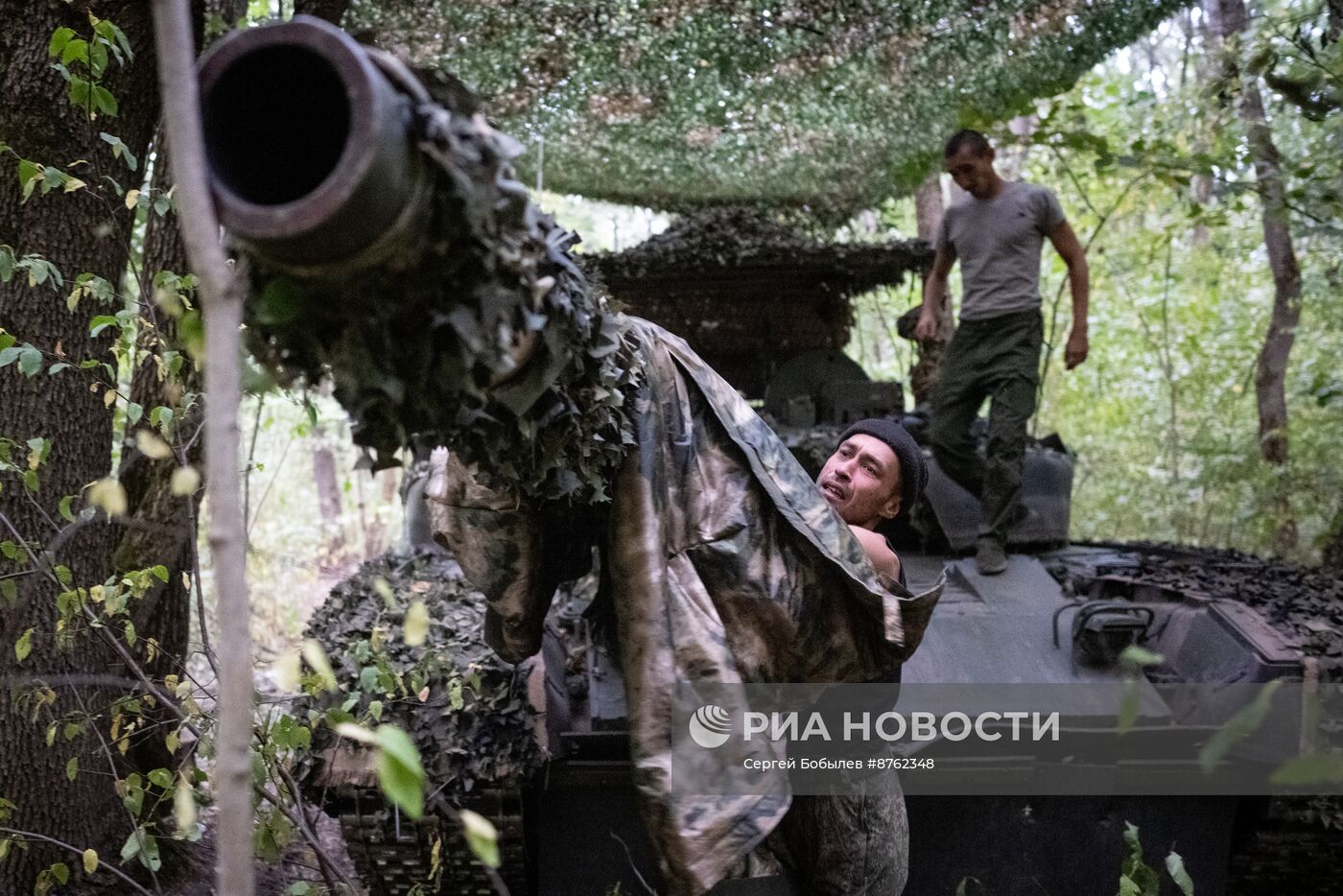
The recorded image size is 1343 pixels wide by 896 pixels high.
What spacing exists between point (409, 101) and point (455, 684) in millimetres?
2340

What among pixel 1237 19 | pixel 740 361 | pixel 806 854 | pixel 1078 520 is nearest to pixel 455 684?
pixel 806 854

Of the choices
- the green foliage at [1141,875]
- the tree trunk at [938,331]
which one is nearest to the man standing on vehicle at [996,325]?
the tree trunk at [938,331]

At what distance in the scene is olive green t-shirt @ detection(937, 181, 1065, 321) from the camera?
16.0ft

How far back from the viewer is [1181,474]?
11.7 metres

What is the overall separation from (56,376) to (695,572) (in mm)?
2132

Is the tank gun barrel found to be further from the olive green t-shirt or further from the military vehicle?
the olive green t-shirt

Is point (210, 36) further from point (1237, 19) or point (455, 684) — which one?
point (1237, 19)

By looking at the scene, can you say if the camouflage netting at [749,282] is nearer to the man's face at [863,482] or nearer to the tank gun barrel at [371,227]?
the man's face at [863,482]

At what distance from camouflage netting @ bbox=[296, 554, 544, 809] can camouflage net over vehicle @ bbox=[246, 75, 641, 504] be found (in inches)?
63.8

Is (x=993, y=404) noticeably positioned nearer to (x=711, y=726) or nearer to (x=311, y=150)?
(x=711, y=726)

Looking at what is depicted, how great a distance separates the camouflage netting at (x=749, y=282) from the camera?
757cm

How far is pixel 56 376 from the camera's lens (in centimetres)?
332

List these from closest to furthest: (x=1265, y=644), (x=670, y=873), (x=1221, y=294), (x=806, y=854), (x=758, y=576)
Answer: (x=670, y=873), (x=758, y=576), (x=806, y=854), (x=1265, y=644), (x=1221, y=294)

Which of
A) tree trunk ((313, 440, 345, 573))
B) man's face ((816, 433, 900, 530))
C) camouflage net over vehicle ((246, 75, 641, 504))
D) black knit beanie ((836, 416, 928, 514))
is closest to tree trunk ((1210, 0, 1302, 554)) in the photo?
black knit beanie ((836, 416, 928, 514))
